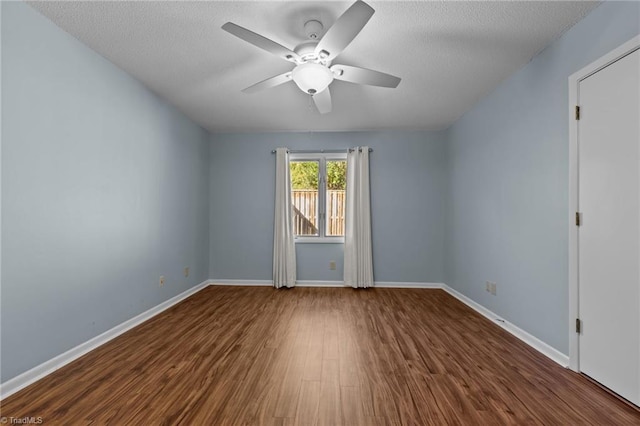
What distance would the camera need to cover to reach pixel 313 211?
4516 mm

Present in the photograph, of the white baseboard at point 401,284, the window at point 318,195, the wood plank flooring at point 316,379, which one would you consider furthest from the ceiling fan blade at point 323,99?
the white baseboard at point 401,284

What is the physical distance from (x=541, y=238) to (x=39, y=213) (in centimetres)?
354

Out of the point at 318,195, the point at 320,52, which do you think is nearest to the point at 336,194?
the point at 318,195

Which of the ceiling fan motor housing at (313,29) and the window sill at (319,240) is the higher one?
the ceiling fan motor housing at (313,29)

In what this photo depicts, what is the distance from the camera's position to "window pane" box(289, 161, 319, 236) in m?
4.50

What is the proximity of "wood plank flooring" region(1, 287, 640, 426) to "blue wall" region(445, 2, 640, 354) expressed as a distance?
404mm

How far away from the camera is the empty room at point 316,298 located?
160cm

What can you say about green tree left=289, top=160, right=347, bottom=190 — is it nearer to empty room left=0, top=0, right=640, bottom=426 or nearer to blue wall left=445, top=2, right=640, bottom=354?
empty room left=0, top=0, right=640, bottom=426

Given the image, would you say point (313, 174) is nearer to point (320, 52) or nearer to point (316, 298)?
point (316, 298)

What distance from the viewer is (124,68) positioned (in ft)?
8.30

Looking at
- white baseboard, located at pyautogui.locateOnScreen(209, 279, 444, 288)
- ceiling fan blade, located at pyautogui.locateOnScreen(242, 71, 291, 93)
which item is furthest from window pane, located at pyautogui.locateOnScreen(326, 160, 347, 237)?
ceiling fan blade, located at pyautogui.locateOnScreen(242, 71, 291, 93)

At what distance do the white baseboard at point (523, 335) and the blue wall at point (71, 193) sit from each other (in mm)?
3434

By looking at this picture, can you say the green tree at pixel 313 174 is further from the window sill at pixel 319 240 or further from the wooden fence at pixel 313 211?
the window sill at pixel 319 240

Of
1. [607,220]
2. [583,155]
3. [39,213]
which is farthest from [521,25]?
[39,213]
